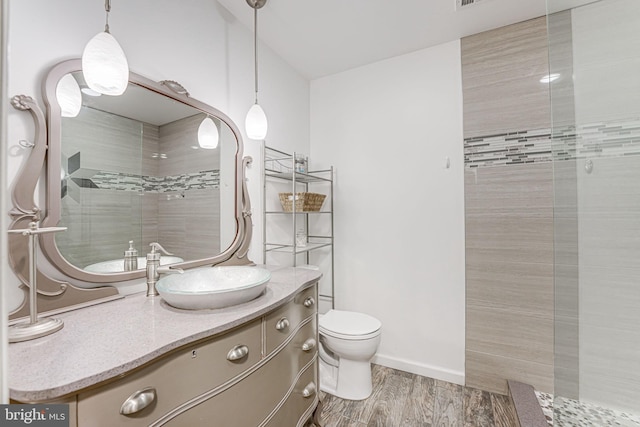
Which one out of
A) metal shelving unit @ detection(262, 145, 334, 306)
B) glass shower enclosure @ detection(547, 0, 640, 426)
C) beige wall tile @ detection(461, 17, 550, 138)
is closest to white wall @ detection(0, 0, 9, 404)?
metal shelving unit @ detection(262, 145, 334, 306)

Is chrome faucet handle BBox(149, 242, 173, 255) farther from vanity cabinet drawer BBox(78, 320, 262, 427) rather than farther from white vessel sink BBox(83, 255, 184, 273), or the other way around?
vanity cabinet drawer BBox(78, 320, 262, 427)

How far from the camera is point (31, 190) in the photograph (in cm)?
92

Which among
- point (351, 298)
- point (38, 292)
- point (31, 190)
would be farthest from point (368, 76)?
point (38, 292)

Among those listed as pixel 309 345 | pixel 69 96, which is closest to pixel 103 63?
pixel 69 96

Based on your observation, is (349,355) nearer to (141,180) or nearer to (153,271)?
(153,271)

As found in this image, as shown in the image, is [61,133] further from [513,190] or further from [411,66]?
[513,190]

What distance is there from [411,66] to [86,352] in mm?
2570

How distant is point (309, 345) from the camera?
143 cm

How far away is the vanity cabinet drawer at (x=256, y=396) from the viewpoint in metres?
0.83

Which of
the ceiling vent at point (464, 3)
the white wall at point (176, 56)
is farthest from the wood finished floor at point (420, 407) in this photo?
the ceiling vent at point (464, 3)

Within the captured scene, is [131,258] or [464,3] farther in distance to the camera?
[464,3]

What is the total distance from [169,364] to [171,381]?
5 centimetres

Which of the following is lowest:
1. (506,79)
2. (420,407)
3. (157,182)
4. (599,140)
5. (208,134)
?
(420,407)

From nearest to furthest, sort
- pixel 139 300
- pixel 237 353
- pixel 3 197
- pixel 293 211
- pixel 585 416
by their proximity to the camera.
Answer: pixel 3 197 < pixel 237 353 < pixel 139 300 < pixel 585 416 < pixel 293 211
